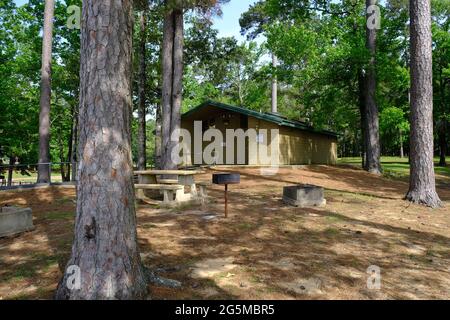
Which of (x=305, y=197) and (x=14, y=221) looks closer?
(x=14, y=221)

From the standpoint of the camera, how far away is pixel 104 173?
3.65 metres

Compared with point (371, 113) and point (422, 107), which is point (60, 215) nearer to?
point (422, 107)

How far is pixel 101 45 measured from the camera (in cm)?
377

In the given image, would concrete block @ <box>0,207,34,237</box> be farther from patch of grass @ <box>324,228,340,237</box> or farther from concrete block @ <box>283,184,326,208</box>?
concrete block @ <box>283,184,326,208</box>

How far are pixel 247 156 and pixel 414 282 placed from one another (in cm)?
1879

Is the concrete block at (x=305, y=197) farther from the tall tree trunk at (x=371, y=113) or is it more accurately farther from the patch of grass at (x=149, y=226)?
the tall tree trunk at (x=371, y=113)

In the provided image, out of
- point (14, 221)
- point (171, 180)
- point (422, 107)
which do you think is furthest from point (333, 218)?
point (14, 221)

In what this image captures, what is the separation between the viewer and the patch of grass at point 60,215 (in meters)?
8.33

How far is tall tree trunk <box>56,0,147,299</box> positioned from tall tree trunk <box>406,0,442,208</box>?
9.63 meters

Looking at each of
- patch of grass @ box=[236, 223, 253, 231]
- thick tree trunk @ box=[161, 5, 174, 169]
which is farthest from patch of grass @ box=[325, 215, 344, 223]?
thick tree trunk @ box=[161, 5, 174, 169]

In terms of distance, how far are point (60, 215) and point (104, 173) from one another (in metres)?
5.88

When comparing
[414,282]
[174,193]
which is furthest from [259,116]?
[414,282]

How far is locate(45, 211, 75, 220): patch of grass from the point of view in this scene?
833 cm
